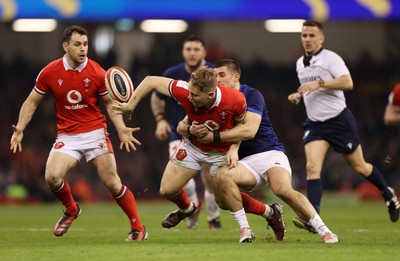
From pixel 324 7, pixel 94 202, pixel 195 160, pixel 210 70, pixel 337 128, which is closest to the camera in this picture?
pixel 210 70

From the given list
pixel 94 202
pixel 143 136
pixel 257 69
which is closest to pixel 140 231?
pixel 94 202

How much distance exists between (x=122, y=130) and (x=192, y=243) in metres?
1.33

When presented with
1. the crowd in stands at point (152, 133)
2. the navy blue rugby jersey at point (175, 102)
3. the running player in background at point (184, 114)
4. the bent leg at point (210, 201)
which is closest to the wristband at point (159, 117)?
the running player in background at point (184, 114)

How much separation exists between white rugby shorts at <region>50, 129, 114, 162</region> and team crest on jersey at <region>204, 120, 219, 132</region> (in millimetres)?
1352

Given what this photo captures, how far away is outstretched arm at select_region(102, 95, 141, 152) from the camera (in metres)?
9.02

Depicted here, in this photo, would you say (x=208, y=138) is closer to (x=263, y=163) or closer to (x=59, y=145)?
(x=263, y=163)

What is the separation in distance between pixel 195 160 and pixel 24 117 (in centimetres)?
189

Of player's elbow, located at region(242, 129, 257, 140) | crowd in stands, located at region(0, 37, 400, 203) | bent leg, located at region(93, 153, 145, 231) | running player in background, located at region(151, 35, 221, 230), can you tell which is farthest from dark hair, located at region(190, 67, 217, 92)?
crowd in stands, located at region(0, 37, 400, 203)

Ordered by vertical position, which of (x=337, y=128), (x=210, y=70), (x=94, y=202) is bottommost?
(x=94, y=202)

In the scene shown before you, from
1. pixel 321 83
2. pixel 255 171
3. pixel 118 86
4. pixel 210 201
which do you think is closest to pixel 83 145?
pixel 118 86

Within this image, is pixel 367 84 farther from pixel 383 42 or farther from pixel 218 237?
pixel 218 237

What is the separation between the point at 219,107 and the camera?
29.2 ft

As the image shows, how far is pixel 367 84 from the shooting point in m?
26.7

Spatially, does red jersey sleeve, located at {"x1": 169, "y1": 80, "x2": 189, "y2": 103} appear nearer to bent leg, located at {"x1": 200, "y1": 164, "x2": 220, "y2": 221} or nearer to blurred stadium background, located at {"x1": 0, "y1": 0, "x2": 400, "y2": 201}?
bent leg, located at {"x1": 200, "y1": 164, "x2": 220, "y2": 221}
